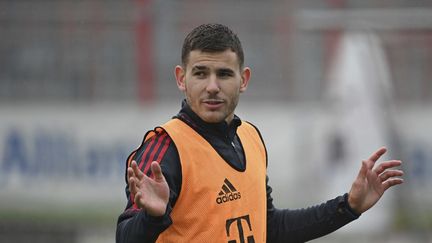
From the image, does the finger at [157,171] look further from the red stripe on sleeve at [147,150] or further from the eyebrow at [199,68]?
the eyebrow at [199,68]

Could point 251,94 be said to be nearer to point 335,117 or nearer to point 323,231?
point 335,117

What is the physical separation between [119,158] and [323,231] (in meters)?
6.30

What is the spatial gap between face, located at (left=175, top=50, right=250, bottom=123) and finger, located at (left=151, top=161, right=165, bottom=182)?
49cm

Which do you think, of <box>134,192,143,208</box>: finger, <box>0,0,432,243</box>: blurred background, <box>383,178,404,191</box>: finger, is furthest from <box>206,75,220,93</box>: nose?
<box>0,0,432,243</box>: blurred background

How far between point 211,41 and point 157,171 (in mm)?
676

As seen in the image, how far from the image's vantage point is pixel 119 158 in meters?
10.3

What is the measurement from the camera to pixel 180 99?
1029cm

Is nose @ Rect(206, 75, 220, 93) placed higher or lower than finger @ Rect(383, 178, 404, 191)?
higher

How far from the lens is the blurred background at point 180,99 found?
9633 mm

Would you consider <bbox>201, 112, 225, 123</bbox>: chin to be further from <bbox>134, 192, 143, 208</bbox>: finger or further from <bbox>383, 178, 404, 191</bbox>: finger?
<bbox>383, 178, 404, 191</bbox>: finger

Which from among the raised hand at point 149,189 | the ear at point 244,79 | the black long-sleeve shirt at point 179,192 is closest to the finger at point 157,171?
the raised hand at point 149,189

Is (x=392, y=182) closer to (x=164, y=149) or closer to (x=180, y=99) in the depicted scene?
(x=164, y=149)

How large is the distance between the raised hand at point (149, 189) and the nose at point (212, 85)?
1.58ft

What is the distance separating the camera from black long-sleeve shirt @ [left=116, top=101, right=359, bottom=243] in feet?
11.3
